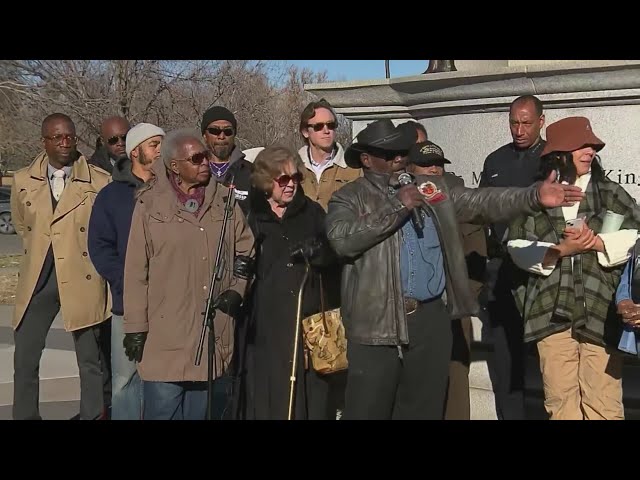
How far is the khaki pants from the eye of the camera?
539cm

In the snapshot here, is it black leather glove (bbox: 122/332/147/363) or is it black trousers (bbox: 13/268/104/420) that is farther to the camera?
black trousers (bbox: 13/268/104/420)

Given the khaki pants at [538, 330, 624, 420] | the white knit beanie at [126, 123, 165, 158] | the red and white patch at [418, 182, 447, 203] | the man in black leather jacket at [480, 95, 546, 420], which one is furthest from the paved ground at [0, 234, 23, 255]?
the red and white patch at [418, 182, 447, 203]

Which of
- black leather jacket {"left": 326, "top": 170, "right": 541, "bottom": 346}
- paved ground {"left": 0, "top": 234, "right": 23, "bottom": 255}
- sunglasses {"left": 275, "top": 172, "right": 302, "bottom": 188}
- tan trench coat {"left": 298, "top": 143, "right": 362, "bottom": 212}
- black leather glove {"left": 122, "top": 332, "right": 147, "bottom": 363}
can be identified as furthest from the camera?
paved ground {"left": 0, "top": 234, "right": 23, "bottom": 255}

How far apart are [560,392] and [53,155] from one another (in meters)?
3.56

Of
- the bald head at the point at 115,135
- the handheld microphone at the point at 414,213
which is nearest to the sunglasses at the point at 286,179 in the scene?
the handheld microphone at the point at 414,213

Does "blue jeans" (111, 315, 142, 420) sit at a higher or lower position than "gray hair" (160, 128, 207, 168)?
lower

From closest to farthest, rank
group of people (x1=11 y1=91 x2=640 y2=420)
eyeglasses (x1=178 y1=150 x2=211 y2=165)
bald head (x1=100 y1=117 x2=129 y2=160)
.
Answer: group of people (x1=11 y1=91 x2=640 y2=420), eyeglasses (x1=178 y1=150 x2=211 y2=165), bald head (x1=100 y1=117 x2=129 y2=160)

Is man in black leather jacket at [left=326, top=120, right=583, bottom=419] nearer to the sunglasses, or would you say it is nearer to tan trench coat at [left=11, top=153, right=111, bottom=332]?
the sunglasses

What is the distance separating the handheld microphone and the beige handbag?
833mm

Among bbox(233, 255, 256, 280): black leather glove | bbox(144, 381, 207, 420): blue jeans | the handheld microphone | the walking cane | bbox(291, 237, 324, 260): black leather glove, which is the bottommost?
bbox(144, 381, 207, 420): blue jeans

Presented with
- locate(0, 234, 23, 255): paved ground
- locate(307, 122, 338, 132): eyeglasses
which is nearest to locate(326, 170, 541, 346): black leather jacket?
locate(307, 122, 338, 132): eyeglasses

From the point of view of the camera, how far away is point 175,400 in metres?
5.37

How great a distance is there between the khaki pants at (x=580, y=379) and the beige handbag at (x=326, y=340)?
110cm
